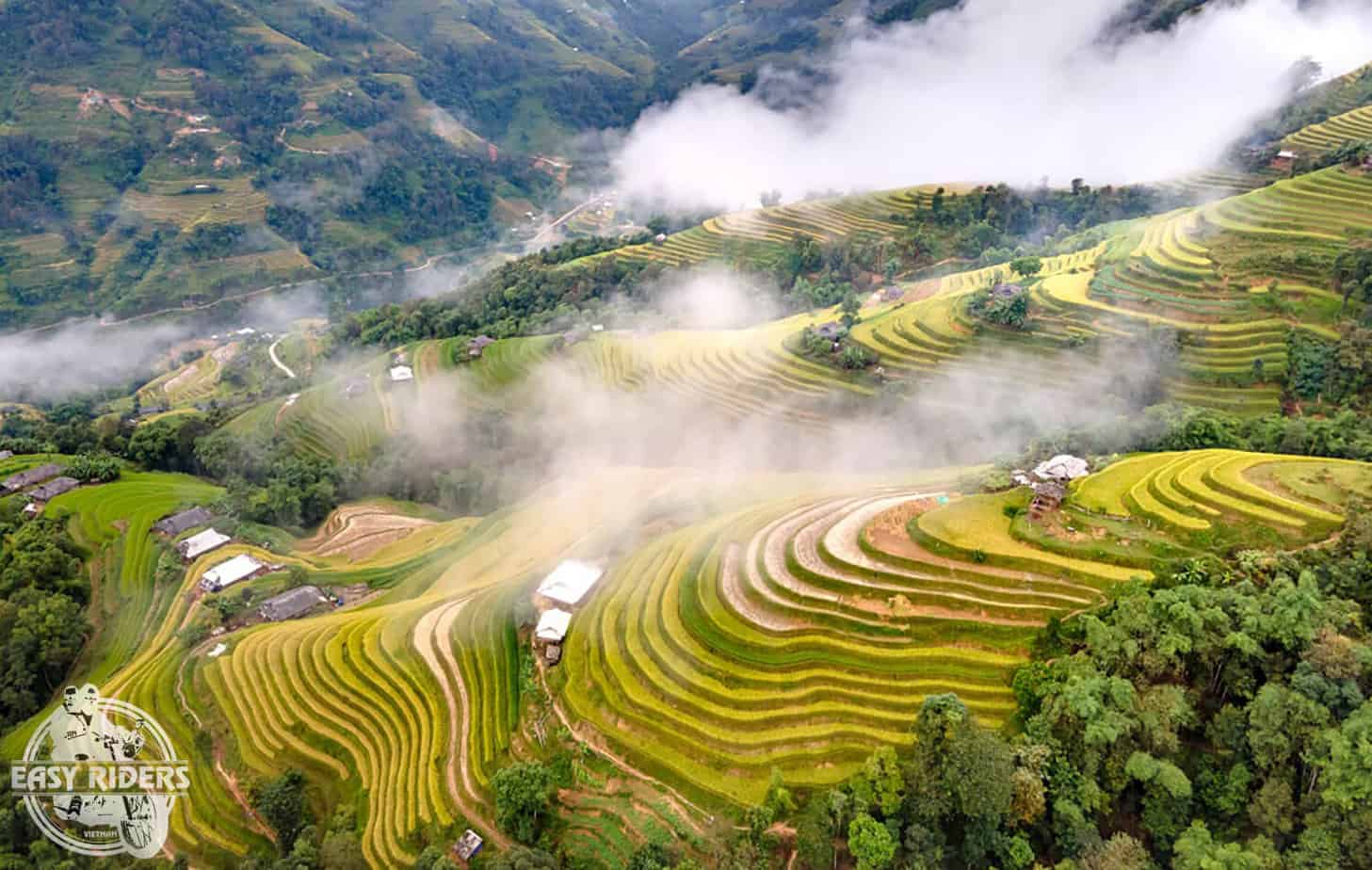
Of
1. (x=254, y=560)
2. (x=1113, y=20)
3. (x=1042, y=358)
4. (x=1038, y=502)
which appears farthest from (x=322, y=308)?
(x=1113, y=20)

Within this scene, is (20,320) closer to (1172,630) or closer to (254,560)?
(254,560)

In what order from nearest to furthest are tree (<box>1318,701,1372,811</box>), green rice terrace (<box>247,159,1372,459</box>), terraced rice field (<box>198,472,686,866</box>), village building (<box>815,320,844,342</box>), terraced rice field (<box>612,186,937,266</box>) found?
tree (<box>1318,701,1372,811</box>) → terraced rice field (<box>198,472,686,866</box>) → green rice terrace (<box>247,159,1372,459</box>) → village building (<box>815,320,844,342</box>) → terraced rice field (<box>612,186,937,266</box>)

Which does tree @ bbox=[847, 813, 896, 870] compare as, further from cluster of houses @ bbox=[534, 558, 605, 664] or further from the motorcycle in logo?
the motorcycle in logo

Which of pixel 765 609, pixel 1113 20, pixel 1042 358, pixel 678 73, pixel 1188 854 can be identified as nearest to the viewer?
pixel 1188 854

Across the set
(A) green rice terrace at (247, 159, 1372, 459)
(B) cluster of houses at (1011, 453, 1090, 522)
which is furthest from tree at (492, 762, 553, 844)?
(A) green rice terrace at (247, 159, 1372, 459)

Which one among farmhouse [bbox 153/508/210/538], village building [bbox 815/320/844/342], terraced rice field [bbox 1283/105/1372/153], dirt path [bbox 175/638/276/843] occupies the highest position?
terraced rice field [bbox 1283/105/1372/153]

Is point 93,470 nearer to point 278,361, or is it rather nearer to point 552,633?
point 278,361
